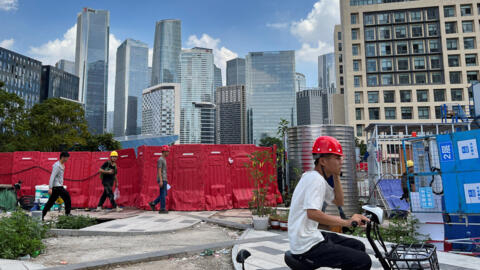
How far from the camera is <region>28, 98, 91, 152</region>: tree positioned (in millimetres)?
43406

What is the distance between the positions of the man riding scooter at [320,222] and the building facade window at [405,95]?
65.0 metres

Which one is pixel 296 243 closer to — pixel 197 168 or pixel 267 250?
pixel 267 250

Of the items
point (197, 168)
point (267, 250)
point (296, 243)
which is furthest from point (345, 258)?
point (197, 168)

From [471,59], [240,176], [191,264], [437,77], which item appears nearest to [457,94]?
[437,77]

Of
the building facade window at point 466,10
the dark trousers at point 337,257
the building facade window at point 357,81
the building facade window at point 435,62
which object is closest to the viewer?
the dark trousers at point 337,257

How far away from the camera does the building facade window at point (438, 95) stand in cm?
5889

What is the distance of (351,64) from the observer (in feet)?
202

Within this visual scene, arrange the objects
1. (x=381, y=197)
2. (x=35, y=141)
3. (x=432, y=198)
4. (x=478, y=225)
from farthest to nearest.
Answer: (x=35, y=141), (x=381, y=197), (x=432, y=198), (x=478, y=225)

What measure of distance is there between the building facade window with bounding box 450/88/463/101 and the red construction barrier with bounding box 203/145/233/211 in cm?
6139

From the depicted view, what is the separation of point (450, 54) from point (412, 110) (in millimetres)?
12366

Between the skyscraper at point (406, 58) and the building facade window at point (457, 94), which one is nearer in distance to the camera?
the building facade window at point (457, 94)

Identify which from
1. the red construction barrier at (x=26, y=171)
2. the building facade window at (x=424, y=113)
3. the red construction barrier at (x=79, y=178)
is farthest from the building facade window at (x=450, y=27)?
the red construction barrier at (x=26, y=171)

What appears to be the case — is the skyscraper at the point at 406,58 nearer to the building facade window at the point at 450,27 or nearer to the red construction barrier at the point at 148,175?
the building facade window at the point at 450,27

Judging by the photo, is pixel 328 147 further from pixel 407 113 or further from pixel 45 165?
pixel 407 113
